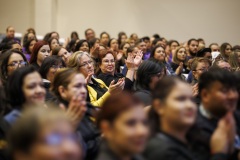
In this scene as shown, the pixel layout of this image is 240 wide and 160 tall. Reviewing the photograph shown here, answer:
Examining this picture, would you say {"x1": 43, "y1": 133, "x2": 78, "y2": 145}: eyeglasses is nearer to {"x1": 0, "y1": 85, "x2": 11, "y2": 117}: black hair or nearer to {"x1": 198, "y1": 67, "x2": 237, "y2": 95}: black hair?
{"x1": 0, "y1": 85, "x2": 11, "y2": 117}: black hair

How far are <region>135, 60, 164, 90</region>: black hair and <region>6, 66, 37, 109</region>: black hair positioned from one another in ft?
4.60

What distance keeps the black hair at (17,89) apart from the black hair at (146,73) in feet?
4.60

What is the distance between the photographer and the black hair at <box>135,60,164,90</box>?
417cm

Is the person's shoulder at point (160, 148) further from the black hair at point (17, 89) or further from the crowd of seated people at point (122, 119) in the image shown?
the black hair at point (17, 89)

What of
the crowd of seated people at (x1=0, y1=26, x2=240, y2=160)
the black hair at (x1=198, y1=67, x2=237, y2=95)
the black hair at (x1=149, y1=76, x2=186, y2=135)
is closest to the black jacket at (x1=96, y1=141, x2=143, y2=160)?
the crowd of seated people at (x1=0, y1=26, x2=240, y2=160)

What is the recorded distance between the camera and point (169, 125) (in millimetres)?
2559

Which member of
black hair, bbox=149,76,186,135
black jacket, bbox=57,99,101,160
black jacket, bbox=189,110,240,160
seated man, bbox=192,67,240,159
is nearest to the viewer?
black hair, bbox=149,76,186,135

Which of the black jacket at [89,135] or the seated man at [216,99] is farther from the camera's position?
the black jacket at [89,135]

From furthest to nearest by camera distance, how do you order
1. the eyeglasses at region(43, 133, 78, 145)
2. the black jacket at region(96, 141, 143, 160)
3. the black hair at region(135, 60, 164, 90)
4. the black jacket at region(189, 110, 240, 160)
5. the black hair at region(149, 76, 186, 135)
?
1. the black hair at region(135, 60, 164, 90)
2. the black jacket at region(189, 110, 240, 160)
3. the black hair at region(149, 76, 186, 135)
4. the black jacket at region(96, 141, 143, 160)
5. the eyeglasses at region(43, 133, 78, 145)

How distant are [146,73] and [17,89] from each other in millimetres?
1508

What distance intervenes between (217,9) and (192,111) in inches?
437

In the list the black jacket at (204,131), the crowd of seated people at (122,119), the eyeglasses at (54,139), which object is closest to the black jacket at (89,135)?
the crowd of seated people at (122,119)

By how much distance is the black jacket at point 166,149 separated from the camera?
241 cm

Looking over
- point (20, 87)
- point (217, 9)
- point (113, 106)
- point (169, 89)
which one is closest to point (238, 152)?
point (169, 89)
